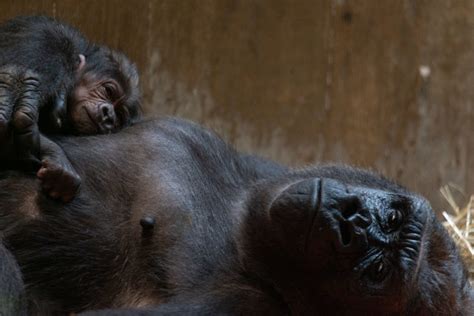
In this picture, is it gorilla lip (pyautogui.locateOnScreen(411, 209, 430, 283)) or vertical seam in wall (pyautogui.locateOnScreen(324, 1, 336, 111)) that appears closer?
gorilla lip (pyautogui.locateOnScreen(411, 209, 430, 283))

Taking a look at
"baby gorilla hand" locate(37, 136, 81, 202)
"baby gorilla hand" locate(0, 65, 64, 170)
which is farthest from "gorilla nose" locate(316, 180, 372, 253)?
"baby gorilla hand" locate(0, 65, 64, 170)

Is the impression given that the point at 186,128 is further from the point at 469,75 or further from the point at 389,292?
the point at 469,75

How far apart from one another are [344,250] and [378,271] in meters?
0.10

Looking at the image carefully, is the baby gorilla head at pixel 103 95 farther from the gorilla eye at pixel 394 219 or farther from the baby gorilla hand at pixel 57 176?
the gorilla eye at pixel 394 219

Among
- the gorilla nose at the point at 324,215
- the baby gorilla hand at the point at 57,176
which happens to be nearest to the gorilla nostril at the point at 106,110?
the baby gorilla hand at the point at 57,176

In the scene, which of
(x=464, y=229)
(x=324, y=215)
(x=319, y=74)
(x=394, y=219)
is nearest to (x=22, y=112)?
(x=324, y=215)

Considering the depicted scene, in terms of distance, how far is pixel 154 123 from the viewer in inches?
118

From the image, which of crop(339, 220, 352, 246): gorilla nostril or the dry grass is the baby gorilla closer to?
crop(339, 220, 352, 246): gorilla nostril

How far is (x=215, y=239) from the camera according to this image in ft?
8.96

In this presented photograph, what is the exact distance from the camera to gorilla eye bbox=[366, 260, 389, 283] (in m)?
2.41

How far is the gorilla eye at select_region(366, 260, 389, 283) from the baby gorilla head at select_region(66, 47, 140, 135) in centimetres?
105

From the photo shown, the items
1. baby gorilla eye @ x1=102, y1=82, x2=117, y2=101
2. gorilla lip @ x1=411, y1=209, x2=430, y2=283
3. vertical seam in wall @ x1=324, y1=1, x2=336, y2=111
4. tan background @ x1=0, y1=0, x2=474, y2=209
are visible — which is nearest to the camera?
gorilla lip @ x1=411, y1=209, x2=430, y2=283

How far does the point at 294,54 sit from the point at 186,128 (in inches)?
61.2

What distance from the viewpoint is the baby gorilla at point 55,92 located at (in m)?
2.66
